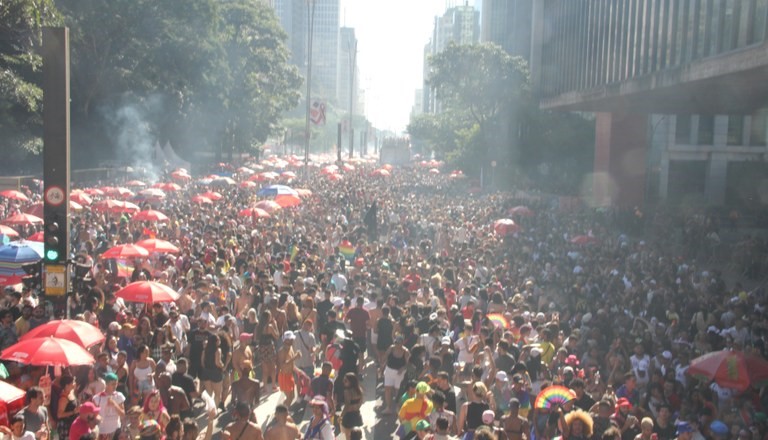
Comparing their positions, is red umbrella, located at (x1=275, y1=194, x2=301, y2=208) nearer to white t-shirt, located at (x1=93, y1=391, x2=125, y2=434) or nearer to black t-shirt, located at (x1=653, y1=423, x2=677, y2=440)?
white t-shirt, located at (x1=93, y1=391, x2=125, y2=434)

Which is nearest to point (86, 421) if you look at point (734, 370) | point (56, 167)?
point (56, 167)

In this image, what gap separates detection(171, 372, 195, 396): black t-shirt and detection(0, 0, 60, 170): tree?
15.9m

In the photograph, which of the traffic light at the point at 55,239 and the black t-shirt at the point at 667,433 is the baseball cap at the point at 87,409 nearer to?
the traffic light at the point at 55,239


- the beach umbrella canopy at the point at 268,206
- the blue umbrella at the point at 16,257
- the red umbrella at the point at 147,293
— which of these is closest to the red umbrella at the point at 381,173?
the beach umbrella canopy at the point at 268,206

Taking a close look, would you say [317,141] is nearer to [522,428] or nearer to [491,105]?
[491,105]

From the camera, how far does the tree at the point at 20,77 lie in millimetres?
25277

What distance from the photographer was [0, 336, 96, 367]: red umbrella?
8.41 meters

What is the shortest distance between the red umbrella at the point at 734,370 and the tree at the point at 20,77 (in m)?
19.1

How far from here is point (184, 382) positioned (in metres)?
9.28

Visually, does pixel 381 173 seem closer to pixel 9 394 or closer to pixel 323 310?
pixel 323 310

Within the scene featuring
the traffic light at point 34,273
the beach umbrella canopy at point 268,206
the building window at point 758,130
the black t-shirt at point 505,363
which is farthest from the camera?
the building window at point 758,130

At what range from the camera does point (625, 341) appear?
11.9 metres

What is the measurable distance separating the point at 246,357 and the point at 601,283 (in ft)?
28.7

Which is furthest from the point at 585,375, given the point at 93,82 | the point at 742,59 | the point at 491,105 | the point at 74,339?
the point at 491,105
